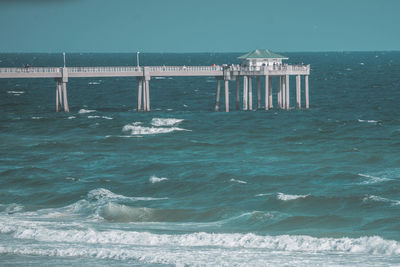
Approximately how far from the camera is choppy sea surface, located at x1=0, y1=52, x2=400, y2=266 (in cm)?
3200

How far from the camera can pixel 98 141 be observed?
208 ft

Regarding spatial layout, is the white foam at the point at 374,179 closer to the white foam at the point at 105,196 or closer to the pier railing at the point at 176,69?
the white foam at the point at 105,196

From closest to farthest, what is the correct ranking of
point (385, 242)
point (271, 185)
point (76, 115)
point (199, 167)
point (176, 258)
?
1. point (176, 258)
2. point (385, 242)
3. point (271, 185)
4. point (199, 167)
5. point (76, 115)

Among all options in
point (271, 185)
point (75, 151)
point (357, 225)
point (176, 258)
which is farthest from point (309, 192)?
point (75, 151)

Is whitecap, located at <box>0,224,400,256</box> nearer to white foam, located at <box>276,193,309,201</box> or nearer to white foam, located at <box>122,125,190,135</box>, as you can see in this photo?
white foam, located at <box>276,193,309,201</box>

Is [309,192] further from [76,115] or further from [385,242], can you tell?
[76,115]

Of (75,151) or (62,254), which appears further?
(75,151)

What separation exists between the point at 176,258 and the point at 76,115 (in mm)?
51182

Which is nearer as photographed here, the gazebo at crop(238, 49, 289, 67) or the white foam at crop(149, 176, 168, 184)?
the white foam at crop(149, 176, 168, 184)

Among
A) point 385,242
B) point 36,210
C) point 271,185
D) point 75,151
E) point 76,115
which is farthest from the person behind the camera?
point 76,115

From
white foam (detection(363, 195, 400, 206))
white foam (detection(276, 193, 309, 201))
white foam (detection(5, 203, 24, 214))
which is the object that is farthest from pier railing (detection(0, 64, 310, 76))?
white foam (detection(363, 195, 400, 206))

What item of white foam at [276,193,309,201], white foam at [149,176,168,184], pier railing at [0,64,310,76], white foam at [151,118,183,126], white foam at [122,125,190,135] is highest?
pier railing at [0,64,310,76]

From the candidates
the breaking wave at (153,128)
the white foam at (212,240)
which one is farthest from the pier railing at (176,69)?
the white foam at (212,240)

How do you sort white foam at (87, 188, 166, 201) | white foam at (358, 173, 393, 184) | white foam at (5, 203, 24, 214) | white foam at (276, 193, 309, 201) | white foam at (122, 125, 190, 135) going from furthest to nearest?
white foam at (122, 125, 190, 135)
white foam at (358, 173, 393, 184)
white foam at (87, 188, 166, 201)
white foam at (276, 193, 309, 201)
white foam at (5, 203, 24, 214)
